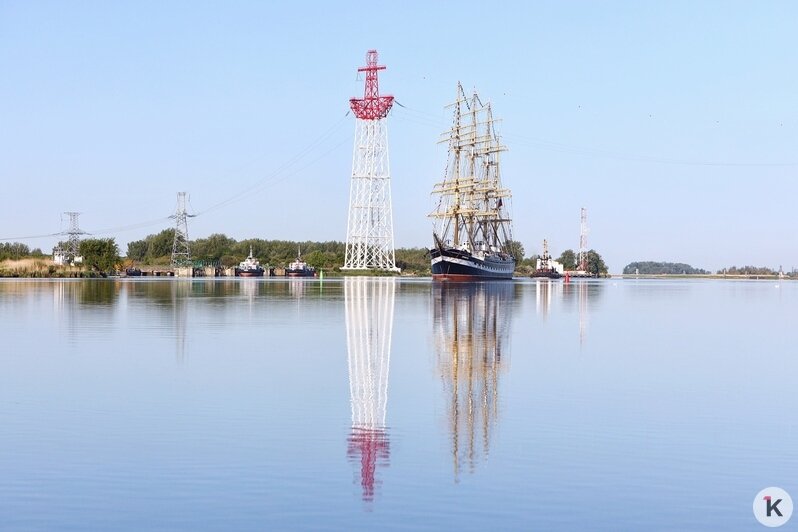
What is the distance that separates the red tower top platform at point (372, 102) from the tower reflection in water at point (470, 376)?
3126 inches

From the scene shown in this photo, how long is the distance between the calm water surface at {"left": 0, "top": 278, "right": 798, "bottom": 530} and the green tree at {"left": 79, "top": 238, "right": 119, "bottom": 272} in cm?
11937

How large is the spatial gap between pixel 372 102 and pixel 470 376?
9682cm

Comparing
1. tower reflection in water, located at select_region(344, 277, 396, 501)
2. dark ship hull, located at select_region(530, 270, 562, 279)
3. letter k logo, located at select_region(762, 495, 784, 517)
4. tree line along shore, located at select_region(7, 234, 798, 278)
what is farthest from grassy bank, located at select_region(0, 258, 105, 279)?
letter k logo, located at select_region(762, 495, 784, 517)

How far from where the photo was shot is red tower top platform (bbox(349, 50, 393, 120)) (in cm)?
11088

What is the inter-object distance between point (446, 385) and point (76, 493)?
7972 millimetres

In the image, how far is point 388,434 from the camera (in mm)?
11672

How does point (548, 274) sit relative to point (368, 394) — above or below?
above

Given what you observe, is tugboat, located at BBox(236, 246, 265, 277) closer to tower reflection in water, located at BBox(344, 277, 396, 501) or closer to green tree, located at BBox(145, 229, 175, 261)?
green tree, located at BBox(145, 229, 175, 261)

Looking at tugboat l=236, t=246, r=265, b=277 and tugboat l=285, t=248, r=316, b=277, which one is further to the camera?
tugboat l=236, t=246, r=265, b=277

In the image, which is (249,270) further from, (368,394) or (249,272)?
(368,394)

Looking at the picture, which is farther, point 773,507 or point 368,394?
point 368,394

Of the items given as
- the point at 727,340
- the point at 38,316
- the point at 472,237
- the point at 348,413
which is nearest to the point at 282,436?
the point at 348,413

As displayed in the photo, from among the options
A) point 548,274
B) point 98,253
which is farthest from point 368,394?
point 548,274

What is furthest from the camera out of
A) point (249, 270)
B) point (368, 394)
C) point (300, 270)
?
point (249, 270)
